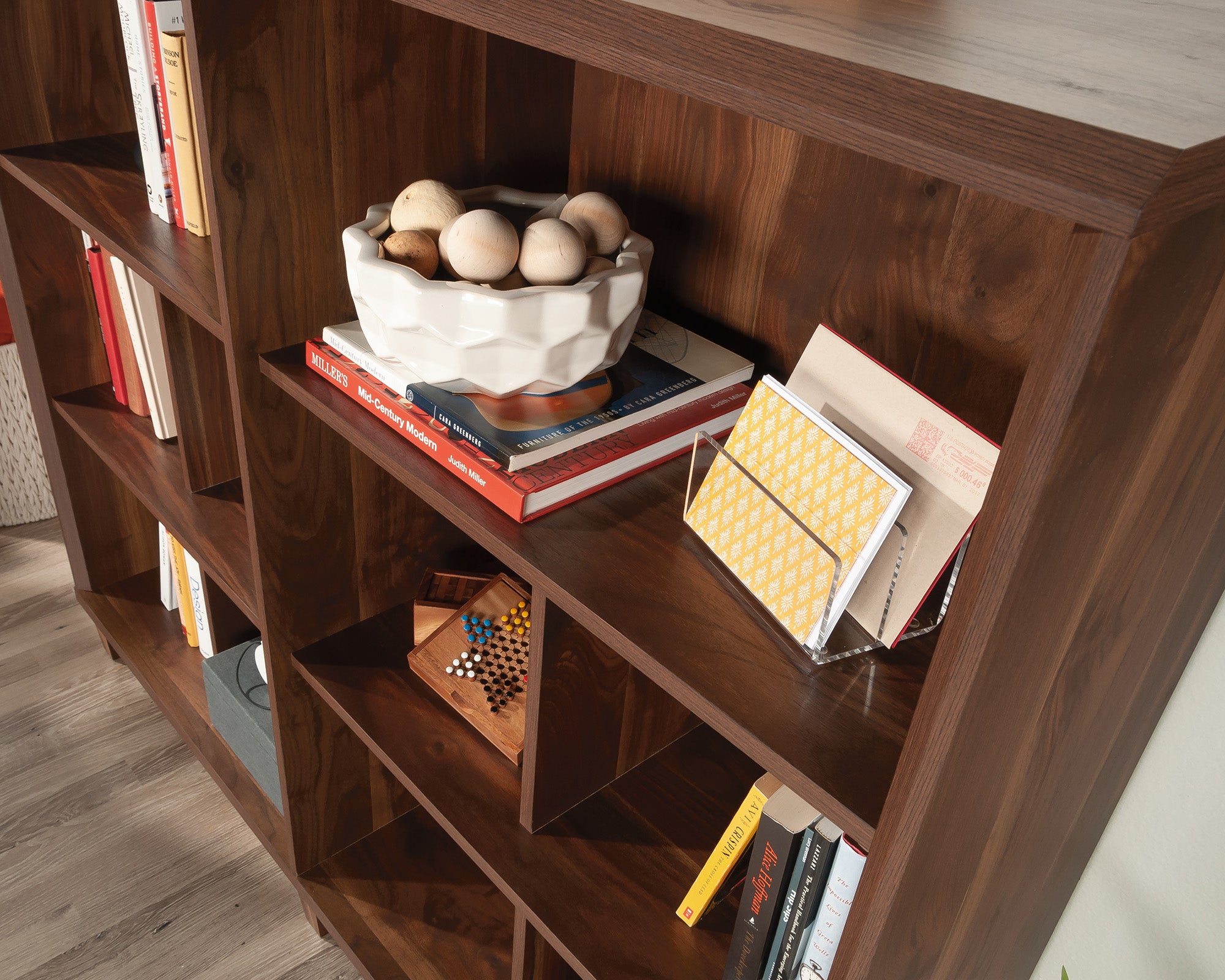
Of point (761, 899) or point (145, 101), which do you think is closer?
point (761, 899)

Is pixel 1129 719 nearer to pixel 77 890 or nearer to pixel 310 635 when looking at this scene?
pixel 310 635

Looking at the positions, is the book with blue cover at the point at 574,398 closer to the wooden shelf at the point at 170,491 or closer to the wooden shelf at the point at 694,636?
the wooden shelf at the point at 694,636

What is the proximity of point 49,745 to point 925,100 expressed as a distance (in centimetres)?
188

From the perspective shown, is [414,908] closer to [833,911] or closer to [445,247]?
[833,911]

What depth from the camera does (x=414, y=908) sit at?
1389 mm

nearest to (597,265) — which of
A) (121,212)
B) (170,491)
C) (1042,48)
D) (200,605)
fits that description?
(1042,48)

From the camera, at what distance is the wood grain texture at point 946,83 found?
0.37 meters

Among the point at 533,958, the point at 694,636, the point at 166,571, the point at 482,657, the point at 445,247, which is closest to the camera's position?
the point at 694,636

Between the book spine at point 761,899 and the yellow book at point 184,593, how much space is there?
1249mm

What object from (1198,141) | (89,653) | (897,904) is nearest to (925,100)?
(1198,141)

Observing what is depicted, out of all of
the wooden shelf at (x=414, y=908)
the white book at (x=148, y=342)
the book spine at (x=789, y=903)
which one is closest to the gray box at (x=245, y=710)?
the wooden shelf at (x=414, y=908)

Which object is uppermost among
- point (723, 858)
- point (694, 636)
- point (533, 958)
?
point (694, 636)

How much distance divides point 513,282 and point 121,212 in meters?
0.73

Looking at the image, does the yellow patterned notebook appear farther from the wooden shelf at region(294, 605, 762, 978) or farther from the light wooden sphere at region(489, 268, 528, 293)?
the wooden shelf at region(294, 605, 762, 978)
